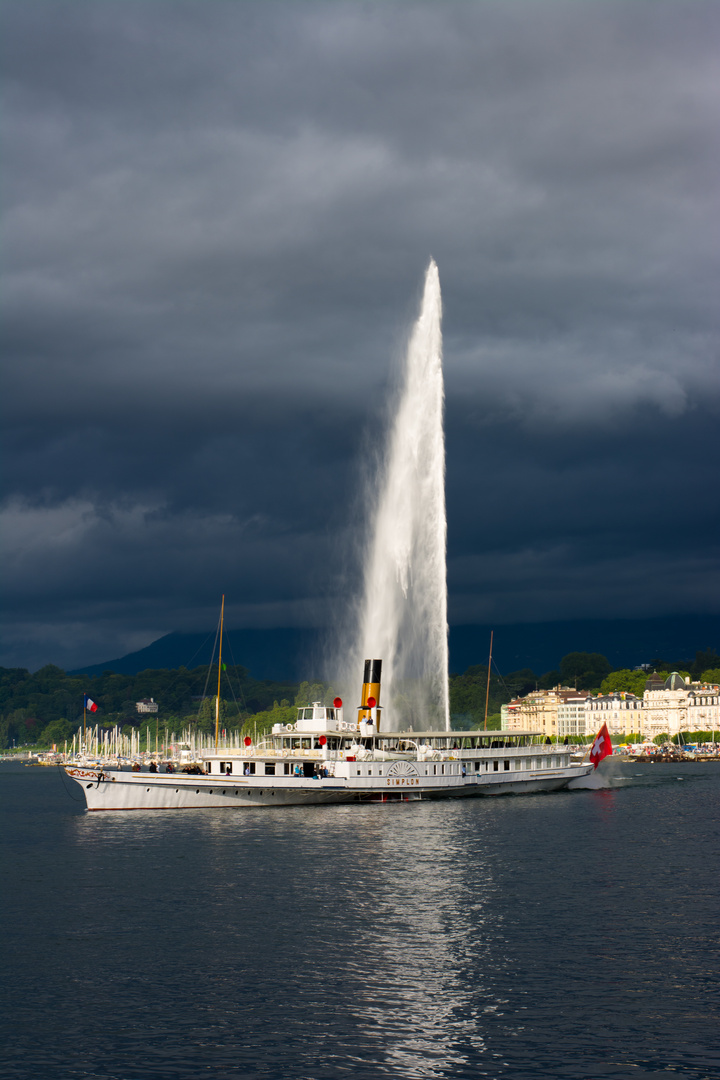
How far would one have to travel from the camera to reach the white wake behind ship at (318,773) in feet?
285

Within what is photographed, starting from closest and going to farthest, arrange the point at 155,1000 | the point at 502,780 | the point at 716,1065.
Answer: the point at 716,1065 < the point at 155,1000 < the point at 502,780

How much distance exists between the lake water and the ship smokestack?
24567 millimetres

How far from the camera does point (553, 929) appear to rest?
40.5m

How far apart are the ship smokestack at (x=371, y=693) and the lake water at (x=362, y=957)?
2457cm

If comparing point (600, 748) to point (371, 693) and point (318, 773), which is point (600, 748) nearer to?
point (371, 693)

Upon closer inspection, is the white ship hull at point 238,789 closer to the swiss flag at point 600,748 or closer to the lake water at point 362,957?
the lake water at point 362,957

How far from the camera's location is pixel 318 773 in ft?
291

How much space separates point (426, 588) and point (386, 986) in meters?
58.5

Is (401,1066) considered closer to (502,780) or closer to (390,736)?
(390,736)

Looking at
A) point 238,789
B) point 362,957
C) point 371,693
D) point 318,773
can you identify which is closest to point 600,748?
point 371,693

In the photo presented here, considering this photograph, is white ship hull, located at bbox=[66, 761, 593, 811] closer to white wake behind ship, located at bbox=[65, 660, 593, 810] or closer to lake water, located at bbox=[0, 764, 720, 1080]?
white wake behind ship, located at bbox=[65, 660, 593, 810]

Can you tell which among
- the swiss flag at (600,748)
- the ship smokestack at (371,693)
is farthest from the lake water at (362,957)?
the swiss flag at (600,748)

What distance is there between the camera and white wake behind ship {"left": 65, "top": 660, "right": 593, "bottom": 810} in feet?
285

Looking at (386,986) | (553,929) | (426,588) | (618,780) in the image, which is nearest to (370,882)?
(553,929)
